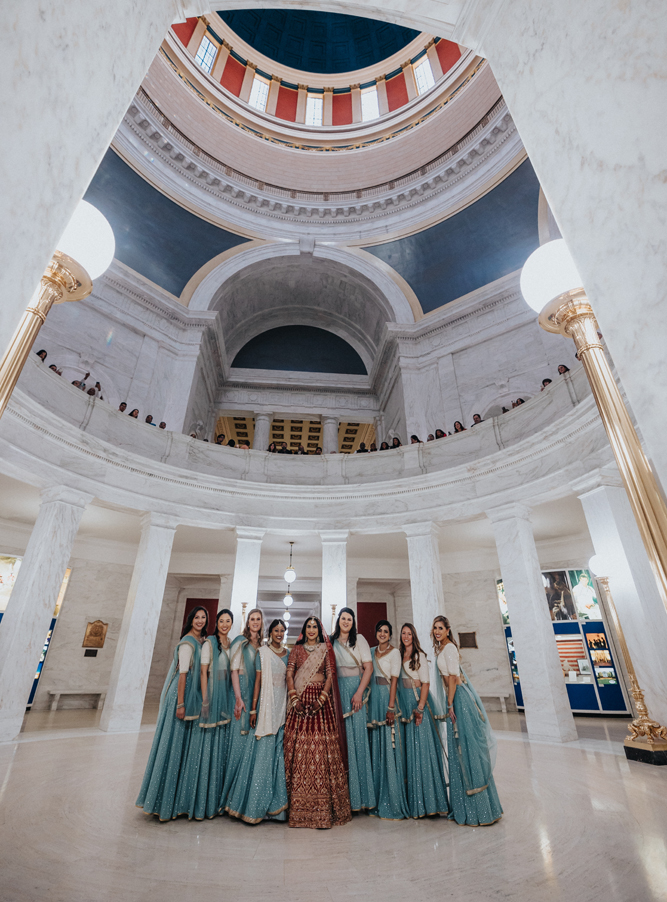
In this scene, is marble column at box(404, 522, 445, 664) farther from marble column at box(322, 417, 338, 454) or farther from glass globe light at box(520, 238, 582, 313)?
glass globe light at box(520, 238, 582, 313)

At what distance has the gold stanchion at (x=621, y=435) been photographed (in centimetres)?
155

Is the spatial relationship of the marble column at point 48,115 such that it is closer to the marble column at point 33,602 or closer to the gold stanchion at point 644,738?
the gold stanchion at point 644,738

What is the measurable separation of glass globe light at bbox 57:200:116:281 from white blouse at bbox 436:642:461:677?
451 centimetres

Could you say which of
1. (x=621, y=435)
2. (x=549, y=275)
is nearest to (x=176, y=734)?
(x=621, y=435)

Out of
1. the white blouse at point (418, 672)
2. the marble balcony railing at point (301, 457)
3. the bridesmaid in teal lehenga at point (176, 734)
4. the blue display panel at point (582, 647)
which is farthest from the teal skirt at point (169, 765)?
the blue display panel at point (582, 647)

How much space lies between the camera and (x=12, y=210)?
1628 mm

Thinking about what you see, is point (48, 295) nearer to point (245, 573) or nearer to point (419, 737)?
point (419, 737)

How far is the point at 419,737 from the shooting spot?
441 cm

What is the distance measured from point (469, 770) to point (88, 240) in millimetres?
5086

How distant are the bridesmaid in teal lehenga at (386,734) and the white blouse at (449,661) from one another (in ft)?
1.47

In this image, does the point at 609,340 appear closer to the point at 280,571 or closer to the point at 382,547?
the point at 382,547

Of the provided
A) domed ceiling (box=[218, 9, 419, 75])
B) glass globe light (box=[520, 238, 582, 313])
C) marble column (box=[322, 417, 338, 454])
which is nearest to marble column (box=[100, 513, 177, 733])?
marble column (box=[322, 417, 338, 454])

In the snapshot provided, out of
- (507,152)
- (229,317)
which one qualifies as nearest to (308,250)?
(229,317)

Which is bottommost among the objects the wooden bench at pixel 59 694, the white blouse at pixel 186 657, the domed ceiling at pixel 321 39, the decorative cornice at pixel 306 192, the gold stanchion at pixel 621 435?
the wooden bench at pixel 59 694
